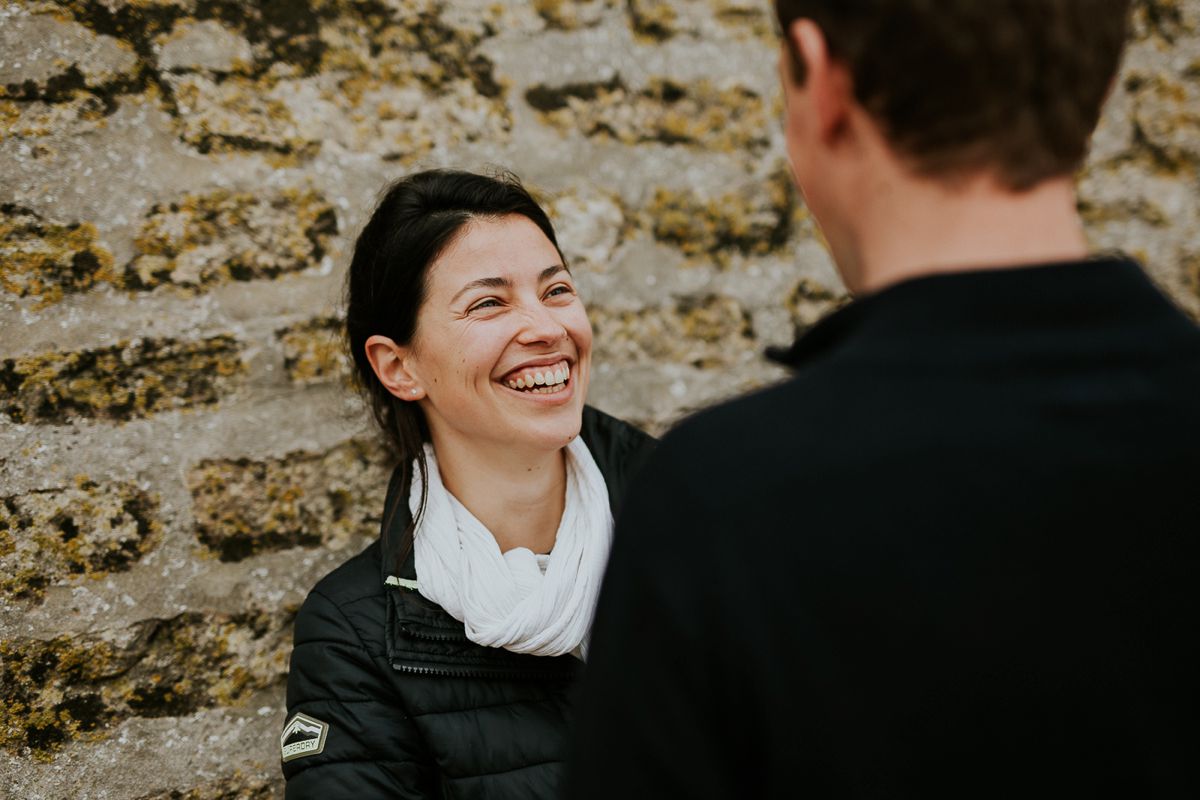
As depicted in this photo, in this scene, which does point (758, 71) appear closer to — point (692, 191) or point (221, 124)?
point (692, 191)

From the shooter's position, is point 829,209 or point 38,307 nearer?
point 829,209

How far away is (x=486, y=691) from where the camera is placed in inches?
65.9

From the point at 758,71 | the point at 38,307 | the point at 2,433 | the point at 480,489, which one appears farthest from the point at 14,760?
the point at 758,71

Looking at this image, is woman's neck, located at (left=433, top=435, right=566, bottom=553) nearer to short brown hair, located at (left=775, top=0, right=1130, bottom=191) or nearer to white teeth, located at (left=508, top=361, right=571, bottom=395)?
white teeth, located at (left=508, top=361, right=571, bottom=395)

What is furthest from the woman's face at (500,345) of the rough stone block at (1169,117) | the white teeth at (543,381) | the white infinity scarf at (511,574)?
the rough stone block at (1169,117)

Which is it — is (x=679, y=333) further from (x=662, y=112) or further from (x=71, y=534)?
(x=71, y=534)

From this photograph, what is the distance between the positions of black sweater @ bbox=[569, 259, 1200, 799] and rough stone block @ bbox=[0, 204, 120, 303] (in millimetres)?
1519

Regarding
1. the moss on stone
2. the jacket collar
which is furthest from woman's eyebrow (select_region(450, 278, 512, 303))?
the jacket collar

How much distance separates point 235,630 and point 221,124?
3.15 feet

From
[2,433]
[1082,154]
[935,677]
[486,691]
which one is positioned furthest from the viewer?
[2,433]

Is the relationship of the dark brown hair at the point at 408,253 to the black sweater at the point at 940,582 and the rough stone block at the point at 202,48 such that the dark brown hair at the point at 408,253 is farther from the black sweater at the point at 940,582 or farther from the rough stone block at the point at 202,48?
the black sweater at the point at 940,582

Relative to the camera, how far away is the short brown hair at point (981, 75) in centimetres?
74

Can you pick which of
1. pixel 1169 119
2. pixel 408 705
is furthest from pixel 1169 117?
pixel 408 705

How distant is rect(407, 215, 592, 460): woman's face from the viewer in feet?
5.76
